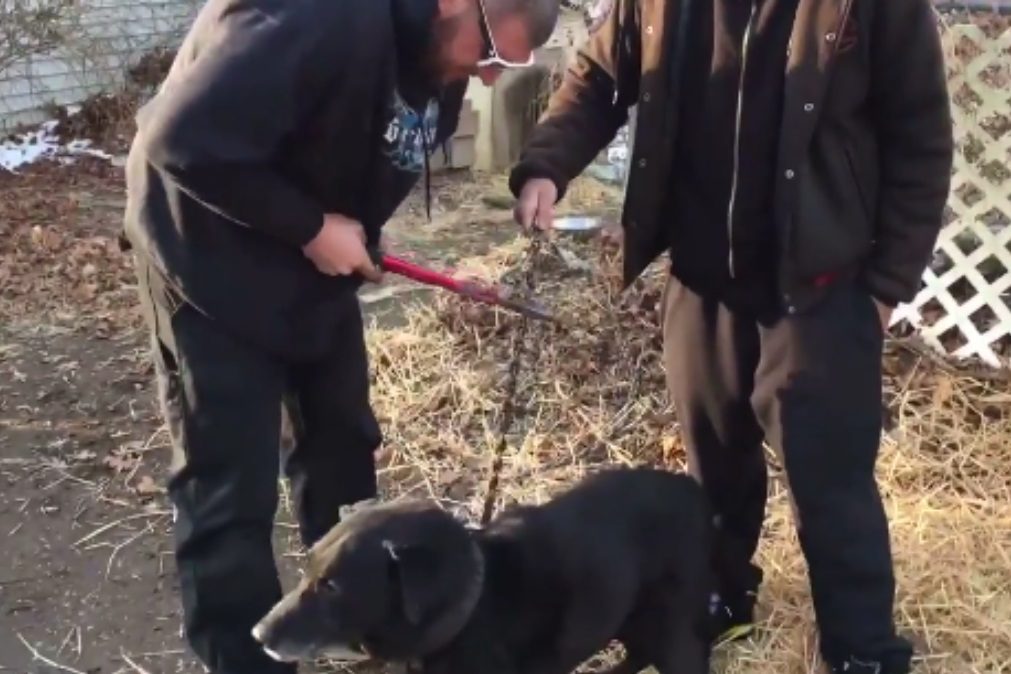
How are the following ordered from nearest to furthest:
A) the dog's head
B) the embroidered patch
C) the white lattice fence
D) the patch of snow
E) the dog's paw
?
the dog's head, the dog's paw, the embroidered patch, the white lattice fence, the patch of snow

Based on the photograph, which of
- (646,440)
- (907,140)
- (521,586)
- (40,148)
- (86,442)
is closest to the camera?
(907,140)

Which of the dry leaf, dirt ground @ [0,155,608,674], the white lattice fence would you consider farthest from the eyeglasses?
the white lattice fence

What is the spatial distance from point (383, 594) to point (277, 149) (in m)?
0.92

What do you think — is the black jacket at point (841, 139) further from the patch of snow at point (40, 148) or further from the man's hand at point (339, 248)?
the patch of snow at point (40, 148)

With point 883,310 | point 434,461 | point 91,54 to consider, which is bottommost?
point 434,461

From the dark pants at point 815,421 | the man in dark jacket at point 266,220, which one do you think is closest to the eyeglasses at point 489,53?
the man in dark jacket at point 266,220

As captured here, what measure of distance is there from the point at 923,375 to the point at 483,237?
3.18m

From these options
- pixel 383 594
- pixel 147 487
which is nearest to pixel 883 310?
pixel 383 594

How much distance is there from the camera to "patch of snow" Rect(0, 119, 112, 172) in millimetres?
9391

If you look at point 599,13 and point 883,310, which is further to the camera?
point 599,13

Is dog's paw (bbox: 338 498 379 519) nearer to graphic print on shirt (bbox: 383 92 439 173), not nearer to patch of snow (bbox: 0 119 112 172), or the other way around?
graphic print on shirt (bbox: 383 92 439 173)

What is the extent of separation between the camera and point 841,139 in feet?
8.89

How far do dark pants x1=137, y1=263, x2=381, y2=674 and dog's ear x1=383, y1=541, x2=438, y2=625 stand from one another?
50 centimetres

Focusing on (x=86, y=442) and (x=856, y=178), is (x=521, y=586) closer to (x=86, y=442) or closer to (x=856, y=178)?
(x=856, y=178)
